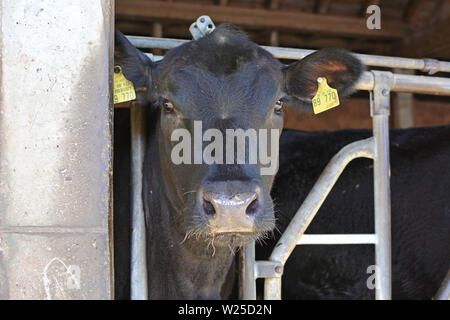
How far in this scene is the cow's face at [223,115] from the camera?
2.12 m

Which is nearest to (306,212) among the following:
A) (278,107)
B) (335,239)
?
(335,239)

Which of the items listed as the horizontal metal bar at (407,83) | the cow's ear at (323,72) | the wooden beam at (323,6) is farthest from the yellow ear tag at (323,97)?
the wooden beam at (323,6)

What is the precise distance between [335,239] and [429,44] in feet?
16.8

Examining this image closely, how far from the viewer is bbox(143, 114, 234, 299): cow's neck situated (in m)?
2.88

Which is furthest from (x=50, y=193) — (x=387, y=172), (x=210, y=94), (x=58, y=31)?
(x=387, y=172)

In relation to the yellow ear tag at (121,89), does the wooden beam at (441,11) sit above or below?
above

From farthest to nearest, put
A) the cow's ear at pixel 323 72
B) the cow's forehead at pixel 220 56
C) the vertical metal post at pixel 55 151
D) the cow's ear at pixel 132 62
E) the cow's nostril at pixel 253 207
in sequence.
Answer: the cow's ear at pixel 323 72 < the cow's ear at pixel 132 62 < the cow's forehead at pixel 220 56 < the cow's nostril at pixel 253 207 < the vertical metal post at pixel 55 151

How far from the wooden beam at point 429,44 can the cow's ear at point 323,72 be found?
4.20 metres

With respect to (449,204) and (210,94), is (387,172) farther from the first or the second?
(210,94)

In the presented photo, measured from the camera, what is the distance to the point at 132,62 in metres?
2.85

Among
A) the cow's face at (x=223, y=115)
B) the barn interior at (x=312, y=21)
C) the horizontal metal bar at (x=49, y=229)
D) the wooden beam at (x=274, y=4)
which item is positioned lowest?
the horizontal metal bar at (x=49, y=229)

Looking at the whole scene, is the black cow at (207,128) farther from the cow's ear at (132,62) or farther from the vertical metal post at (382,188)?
the vertical metal post at (382,188)

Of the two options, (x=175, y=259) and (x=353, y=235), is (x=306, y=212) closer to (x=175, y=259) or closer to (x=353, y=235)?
(x=353, y=235)

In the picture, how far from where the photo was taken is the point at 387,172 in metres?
2.93
